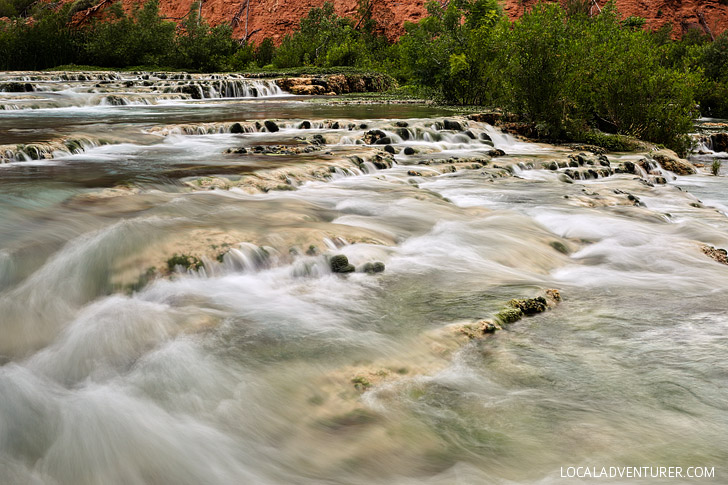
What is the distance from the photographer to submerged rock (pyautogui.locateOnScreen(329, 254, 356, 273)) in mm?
4367

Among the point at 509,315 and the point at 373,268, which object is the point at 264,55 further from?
the point at 509,315

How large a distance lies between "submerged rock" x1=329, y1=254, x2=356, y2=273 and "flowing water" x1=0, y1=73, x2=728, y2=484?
71 mm

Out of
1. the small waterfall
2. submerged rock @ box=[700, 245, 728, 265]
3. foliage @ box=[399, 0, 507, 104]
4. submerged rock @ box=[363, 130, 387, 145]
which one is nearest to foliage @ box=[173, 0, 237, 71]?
the small waterfall

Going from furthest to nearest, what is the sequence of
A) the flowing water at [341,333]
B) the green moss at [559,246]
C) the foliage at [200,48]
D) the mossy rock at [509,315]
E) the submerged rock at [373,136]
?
the foliage at [200,48] → the submerged rock at [373,136] → the green moss at [559,246] → the mossy rock at [509,315] → the flowing water at [341,333]

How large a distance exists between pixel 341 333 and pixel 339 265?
3.30 feet

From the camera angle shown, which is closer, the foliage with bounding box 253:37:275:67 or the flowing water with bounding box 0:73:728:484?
the flowing water with bounding box 0:73:728:484

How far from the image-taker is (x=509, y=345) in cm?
327

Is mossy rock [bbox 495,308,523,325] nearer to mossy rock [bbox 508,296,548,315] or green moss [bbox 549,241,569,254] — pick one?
mossy rock [bbox 508,296,548,315]

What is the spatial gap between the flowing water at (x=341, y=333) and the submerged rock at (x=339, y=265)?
71mm

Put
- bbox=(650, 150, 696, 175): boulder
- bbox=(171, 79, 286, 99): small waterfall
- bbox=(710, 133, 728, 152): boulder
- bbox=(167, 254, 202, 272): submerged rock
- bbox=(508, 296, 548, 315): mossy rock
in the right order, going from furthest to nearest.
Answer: bbox=(171, 79, 286, 99): small waterfall
bbox=(710, 133, 728, 152): boulder
bbox=(650, 150, 696, 175): boulder
bbox=(167, 254, 202, 272): submerged rock
bbox=(508, 296, 548, 315): mossy rock

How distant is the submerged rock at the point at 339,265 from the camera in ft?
14.3

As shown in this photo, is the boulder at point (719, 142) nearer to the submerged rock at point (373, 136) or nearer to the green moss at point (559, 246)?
the submerged rock at point (373, 136)

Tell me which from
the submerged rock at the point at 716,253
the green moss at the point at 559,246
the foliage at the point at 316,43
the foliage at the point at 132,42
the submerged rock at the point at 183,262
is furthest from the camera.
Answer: the foliage at the point at 316,43

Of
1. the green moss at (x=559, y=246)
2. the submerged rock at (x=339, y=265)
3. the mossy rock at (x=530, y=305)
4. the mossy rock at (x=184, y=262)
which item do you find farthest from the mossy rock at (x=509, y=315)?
the mossy rock at (x=184, y=262)
